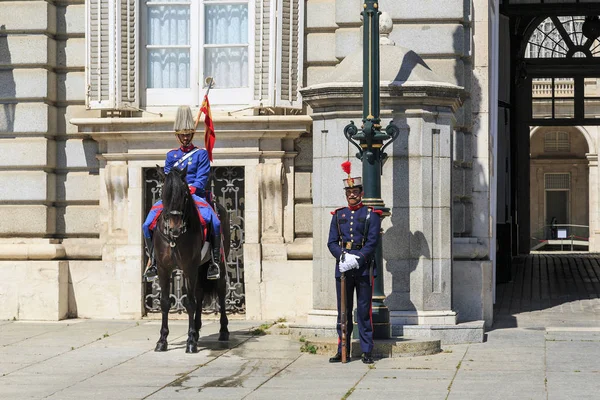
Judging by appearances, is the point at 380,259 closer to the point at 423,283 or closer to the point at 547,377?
the point at 423,283

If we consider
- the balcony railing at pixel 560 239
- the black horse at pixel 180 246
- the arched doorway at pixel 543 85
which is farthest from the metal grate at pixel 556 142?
the black horse at pixel 180 246

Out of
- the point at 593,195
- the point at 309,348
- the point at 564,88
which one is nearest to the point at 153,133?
the point at 309,348

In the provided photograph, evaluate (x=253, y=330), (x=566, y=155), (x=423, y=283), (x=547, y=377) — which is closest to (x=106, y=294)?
(x=253, y=330)

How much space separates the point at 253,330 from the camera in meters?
16.7

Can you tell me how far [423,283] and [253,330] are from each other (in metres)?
2.59

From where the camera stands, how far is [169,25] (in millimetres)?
18422

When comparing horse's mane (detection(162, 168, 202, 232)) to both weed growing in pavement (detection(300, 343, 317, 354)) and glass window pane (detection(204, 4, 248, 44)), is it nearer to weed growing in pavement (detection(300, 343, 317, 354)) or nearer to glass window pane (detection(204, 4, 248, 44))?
weed growing in pavement (detection(300, 343, 317, 354))

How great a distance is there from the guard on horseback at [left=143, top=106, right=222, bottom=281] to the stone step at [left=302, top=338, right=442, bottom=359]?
5.38 feet

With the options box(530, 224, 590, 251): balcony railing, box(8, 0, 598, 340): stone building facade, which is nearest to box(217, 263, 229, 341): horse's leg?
box(8, 0, 598, 340): stone building facade

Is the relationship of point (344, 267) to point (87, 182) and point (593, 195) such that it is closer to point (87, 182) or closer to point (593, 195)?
point (87, 182)

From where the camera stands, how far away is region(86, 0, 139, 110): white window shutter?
18.0 metres

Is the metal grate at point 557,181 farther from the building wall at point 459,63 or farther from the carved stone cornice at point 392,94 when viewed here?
the carved stone cornice at point 392,94

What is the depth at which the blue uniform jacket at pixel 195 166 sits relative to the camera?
1523 centimetres

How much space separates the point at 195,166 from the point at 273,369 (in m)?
3.15
